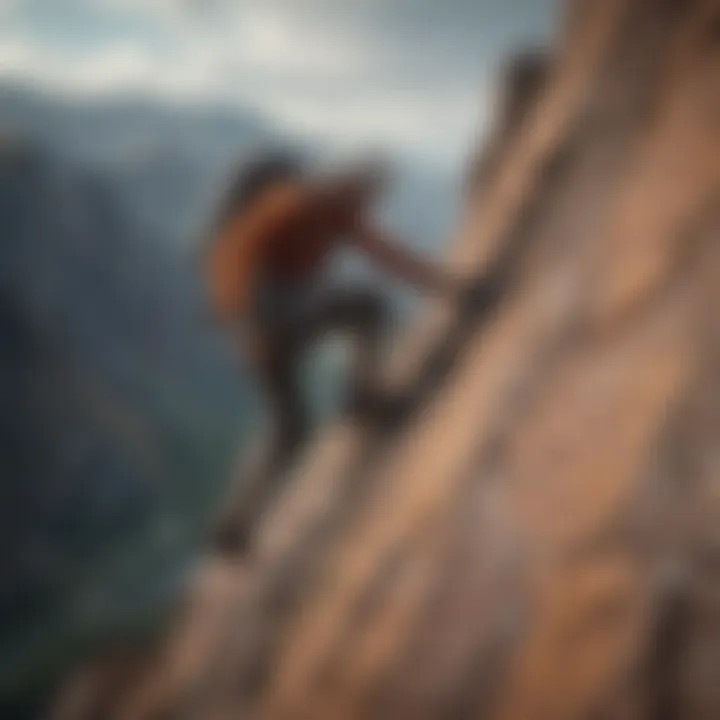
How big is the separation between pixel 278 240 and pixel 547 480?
1.94 m

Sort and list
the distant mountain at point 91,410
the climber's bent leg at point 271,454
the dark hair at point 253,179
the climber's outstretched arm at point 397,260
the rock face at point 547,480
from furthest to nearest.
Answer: the distant mountain at point 91,410 < the climber's bent leg at point 271,454 < the climber's outstretched arm at point 397,260 < the dark hair at point 253,179 < the rock face at point 547,480

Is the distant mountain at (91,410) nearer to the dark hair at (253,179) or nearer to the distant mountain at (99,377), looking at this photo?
the distant mountain at (99,377)

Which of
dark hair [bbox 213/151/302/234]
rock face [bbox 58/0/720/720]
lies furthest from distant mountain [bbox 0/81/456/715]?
Result: dark hair [bbox 213/151/302/234]

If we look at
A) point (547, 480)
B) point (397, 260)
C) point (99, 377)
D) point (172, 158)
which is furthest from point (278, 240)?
point (172, 158)

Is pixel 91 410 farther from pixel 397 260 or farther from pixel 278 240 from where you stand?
pixel 397 260

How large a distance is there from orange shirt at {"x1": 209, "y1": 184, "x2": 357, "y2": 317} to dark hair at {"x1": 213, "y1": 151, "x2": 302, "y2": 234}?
0.13ft

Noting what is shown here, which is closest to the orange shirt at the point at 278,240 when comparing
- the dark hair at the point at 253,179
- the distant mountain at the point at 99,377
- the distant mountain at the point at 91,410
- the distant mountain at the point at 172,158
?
the dark hair at the point at 253,179

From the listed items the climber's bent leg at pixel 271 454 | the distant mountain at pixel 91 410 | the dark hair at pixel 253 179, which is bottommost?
the distant mountain at pixel 91 410

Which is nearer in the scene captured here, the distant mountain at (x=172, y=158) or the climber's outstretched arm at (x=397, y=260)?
the climber's outstretched arm at (x=397, y=260)

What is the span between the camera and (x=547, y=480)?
11.9 ft

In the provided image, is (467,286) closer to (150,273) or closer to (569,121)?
(569,121)

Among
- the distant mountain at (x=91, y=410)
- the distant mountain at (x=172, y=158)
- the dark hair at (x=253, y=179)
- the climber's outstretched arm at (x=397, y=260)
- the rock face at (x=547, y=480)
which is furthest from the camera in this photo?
the distant mountain at (x=172, y=158)

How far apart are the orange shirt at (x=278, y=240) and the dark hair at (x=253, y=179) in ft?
0.13

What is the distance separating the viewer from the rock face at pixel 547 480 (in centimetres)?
296
